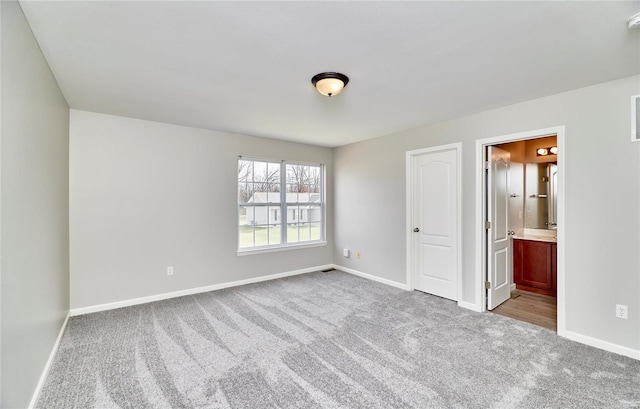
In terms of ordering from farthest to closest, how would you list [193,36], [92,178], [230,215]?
[230,215]
[92,178]
[193,36]

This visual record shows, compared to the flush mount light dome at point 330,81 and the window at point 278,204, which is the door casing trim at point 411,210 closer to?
the window at point 278,204

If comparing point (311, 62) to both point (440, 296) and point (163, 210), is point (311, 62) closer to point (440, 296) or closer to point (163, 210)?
point (163, 210)

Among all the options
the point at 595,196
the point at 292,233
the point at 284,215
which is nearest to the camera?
the point at 595,196

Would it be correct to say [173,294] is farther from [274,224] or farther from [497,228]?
[497,228]

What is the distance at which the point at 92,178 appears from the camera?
347cm

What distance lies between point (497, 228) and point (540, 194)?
1.72 meters

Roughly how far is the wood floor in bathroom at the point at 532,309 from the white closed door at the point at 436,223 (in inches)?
24.6

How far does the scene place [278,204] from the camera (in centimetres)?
508

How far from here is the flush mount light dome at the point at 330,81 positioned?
2.38 metres

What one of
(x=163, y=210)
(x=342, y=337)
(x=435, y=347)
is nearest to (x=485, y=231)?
(x=435, y=347)

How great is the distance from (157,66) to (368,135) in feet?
10.3

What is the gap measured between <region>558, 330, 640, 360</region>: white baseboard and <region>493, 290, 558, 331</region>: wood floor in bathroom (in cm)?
21

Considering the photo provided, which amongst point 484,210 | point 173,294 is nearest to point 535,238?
point 484,210

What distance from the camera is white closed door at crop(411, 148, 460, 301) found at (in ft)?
12.6
